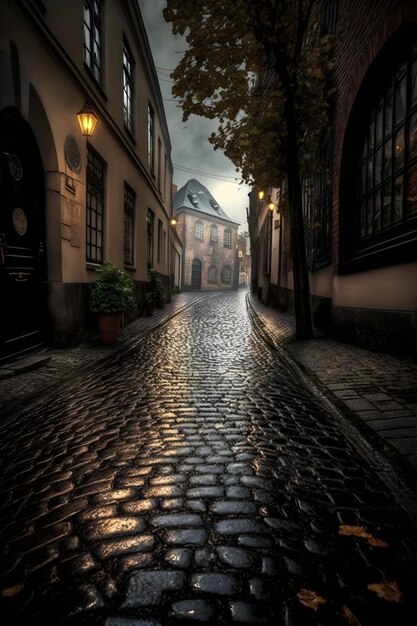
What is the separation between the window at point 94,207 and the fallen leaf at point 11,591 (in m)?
6.63

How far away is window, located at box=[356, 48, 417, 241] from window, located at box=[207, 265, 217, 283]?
33.9 metres

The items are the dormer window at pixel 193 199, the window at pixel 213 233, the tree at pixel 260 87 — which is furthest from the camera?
the window at pixel 213 233

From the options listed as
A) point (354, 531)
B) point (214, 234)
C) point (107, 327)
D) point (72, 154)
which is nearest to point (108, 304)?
point (107, 327)

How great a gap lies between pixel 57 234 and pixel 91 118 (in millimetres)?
2273

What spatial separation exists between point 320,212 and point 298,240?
2569mm

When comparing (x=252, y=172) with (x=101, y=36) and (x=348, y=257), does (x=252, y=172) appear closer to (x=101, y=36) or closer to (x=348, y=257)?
(x=348, y=257)

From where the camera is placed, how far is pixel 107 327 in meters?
6.52

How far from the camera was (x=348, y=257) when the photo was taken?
6953 mm

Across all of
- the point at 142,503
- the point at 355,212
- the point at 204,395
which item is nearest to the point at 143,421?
the point at 204,395

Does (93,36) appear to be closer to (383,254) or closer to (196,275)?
(383,254)

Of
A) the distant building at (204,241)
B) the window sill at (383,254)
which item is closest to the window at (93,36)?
the window sill at (383,254)

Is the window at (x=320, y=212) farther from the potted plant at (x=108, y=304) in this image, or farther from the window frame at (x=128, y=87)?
the window frame at (x=128, y=87)

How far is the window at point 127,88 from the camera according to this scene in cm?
972

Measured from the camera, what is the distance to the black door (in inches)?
184
